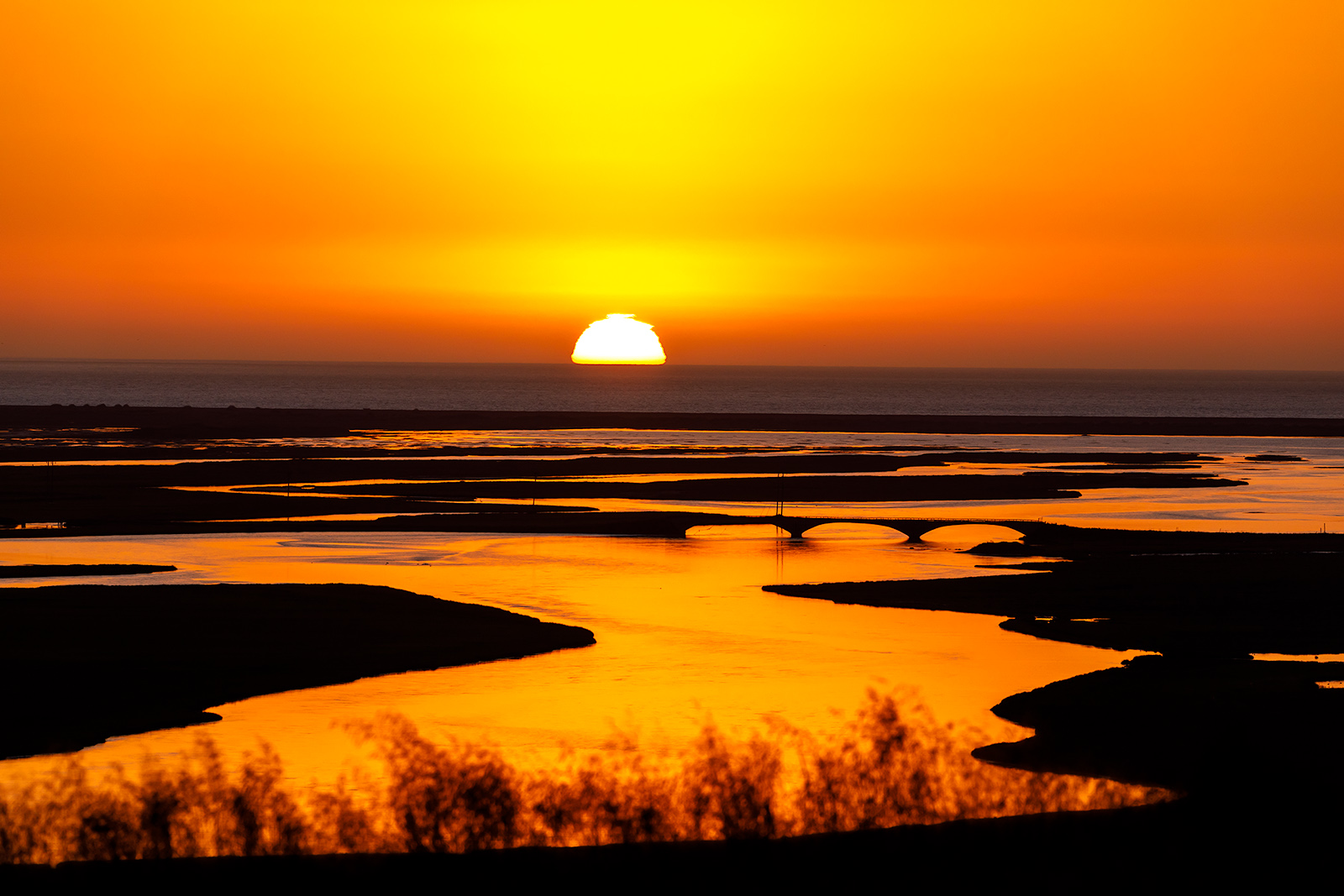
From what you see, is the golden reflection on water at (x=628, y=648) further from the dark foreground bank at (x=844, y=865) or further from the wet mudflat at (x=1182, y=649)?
the dark foreground bank at (x=844, y=865)

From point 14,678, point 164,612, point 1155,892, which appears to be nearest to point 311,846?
point 1155,892

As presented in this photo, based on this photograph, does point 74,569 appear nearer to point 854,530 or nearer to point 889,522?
point 854,530

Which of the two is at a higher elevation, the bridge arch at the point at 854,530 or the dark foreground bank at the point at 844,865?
the dark foreground bank at the point at 844,865

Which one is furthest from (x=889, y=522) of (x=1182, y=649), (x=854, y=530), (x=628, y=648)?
(x=628, y=648)

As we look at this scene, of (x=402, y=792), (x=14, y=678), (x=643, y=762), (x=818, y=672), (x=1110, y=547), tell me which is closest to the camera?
(x=402, y=792)

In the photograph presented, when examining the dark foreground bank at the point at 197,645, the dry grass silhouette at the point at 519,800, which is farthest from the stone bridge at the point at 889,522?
the dry grass silhouette at the point at 519,800

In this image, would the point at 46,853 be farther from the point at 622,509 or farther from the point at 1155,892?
the point at 622,509
